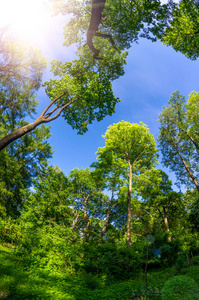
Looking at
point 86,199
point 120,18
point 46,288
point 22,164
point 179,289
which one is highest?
point 120,18

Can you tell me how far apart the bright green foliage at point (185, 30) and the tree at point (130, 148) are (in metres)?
8.09

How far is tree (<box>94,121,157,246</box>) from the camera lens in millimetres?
15500

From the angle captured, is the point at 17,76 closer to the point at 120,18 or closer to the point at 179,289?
the point at 120,18

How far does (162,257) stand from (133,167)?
7.68 m

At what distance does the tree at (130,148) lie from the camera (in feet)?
50.9

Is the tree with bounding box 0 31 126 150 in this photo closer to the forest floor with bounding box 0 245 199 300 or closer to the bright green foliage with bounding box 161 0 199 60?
the bright green foliage with bounding box 161 0 199 60

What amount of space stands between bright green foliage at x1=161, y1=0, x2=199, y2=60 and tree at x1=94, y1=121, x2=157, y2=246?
26.6 ft

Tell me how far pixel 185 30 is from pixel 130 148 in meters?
10.2

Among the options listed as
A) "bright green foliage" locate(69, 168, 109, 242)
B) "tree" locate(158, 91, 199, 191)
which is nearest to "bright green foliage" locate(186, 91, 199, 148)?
"tree" locate(158, 91, 199, 191)

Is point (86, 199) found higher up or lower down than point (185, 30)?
lower down

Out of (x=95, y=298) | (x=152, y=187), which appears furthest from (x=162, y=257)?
(x=95, y=298)

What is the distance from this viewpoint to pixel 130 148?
16.0m

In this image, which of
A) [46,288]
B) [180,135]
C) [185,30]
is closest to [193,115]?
[180,135]

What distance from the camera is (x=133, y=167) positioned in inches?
601
